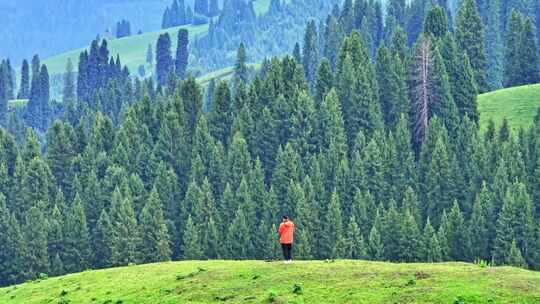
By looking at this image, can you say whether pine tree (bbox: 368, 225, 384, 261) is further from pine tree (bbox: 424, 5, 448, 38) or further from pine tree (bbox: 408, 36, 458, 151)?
pine tree (bbox: 424, 5, 448, 38)

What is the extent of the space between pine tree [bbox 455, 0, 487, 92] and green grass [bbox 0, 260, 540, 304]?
439 ft

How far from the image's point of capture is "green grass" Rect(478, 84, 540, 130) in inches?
6644

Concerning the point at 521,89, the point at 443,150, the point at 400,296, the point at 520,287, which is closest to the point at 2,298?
the point at 400,296

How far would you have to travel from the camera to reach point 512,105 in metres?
174

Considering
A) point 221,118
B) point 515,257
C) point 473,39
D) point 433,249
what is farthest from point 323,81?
point 515,257

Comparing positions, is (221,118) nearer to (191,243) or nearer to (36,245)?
(191,243)

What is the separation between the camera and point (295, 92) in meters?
167

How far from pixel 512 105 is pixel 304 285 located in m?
127

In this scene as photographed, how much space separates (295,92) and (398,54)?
22247 mm

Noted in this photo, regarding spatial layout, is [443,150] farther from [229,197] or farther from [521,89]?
[521,89]

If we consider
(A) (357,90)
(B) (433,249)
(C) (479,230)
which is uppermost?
(A) (357,90)

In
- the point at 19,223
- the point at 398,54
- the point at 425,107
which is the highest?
the point at 398,54

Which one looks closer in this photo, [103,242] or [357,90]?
[103,242]

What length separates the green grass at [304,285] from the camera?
168ft
